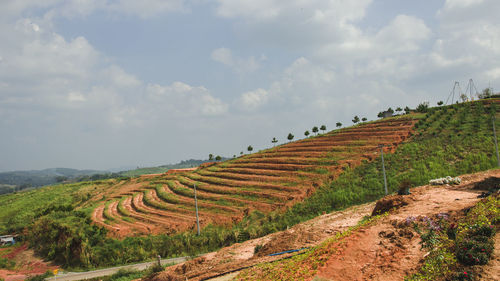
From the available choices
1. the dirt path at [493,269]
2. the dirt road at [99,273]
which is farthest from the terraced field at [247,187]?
the dirt path at [493,269]

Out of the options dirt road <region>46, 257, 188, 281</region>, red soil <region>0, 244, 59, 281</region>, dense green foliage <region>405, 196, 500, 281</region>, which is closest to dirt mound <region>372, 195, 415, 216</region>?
dense green foliage <region>405, 196, 500, 281</region>

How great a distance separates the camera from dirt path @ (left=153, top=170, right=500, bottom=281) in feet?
23.9

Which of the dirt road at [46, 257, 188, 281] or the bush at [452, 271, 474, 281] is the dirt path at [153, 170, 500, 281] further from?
the dirt road at [46, 257, 188, 281]

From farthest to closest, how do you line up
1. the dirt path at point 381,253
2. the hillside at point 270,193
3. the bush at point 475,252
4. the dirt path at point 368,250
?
the hillside at point 270,193 < the dirt path at point 368,250 < the dirt path at point 381,253 < the bush at point 475,252

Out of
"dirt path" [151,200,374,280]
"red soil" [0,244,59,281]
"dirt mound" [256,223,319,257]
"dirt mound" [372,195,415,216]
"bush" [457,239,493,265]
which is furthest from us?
"red soil" [0,244,59,281]

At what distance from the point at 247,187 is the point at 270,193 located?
4499 millimetres

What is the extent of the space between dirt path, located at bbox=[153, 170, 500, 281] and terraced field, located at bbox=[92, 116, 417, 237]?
11.1 metres

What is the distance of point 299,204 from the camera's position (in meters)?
25.2

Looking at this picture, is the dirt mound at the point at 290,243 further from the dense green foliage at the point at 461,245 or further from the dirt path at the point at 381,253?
the dense green foliage at the point at 461,245

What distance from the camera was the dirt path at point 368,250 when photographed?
728 cm

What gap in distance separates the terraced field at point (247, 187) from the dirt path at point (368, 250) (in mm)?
Answer: 11094

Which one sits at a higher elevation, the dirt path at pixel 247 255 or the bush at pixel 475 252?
the bush at pixel 475 252

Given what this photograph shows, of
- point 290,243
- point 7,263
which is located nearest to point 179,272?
point 290,243

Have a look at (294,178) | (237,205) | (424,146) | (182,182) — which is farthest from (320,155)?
(182,182)
